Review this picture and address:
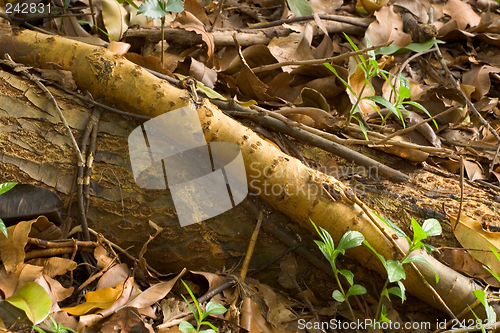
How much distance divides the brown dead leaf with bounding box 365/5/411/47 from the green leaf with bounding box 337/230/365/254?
150cm

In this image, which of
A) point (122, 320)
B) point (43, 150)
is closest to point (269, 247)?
point (122, 320)

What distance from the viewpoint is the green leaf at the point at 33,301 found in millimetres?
1126

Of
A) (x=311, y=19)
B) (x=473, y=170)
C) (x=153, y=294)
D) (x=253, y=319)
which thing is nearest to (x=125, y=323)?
(x=153, y=294)

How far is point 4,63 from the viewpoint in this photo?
1588 millimetres

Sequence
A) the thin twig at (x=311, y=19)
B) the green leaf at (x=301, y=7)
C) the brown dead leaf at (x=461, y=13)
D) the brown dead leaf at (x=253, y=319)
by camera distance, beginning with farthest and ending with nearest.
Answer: the brown dead leaf at (x=461, y=13)
the thin twig at (x=311, y=19)
the green leaf at (x=301, y=7)
the brown dead leaf at (x=253, y=319)

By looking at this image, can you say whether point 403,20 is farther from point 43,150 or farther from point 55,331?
point 55,331

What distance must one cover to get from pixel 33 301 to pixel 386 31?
2297 millimetres

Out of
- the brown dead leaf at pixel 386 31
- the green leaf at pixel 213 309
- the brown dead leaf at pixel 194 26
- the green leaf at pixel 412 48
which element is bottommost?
the green leaf at pixel 213 309

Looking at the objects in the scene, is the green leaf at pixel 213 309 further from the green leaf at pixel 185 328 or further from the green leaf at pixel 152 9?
the green leaf at pixel 152 9

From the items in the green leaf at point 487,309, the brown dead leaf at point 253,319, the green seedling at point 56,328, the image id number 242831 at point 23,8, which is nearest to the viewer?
the green seedling at point 56,328

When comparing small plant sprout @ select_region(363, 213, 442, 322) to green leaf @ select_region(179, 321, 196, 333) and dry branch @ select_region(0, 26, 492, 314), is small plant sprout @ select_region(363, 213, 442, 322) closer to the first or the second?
dry branch @ select_region(0, 26, 492, 314)

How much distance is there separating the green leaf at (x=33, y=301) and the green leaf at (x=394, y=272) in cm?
101

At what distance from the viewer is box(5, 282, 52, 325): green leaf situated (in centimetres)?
113
